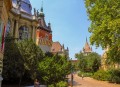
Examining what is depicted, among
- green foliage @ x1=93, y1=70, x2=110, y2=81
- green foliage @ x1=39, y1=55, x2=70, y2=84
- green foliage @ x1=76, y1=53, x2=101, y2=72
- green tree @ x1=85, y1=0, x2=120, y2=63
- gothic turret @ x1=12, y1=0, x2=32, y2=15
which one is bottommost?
green foliage @ x1=93, y1=70, x2=110, y2=81

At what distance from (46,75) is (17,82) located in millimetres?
5683

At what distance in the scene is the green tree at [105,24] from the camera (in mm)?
28859

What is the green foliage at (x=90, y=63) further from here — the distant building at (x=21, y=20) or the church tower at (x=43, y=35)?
the distant building at (x=21, y=20)

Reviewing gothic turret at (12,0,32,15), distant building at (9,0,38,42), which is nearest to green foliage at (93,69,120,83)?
distant building at (9,0,38,42)

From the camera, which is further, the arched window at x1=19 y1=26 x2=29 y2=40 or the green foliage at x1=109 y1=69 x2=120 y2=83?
the green foliage at x1=109 y1=69 x2=120 y2=83

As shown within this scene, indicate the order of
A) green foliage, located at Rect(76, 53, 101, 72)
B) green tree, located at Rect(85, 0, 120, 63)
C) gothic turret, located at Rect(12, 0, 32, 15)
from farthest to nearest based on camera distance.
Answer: green foliage, located at Rect(76, 53, 101, 72) → gothic turret, located at Rect(12, 0, 32, 15) → green tree, located at Rect(85, 0, 120, 63)

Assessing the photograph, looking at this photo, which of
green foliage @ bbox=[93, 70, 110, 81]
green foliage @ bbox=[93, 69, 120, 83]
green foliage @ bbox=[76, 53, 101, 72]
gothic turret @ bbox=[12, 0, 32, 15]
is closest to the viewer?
gothic turret @ bbox=[12, 0, 32, 15]

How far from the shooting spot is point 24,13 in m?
47.8

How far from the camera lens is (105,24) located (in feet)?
97.5

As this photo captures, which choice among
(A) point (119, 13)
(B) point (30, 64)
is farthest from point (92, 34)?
(B) point (30, 64)

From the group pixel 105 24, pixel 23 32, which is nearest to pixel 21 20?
pixel 23 32

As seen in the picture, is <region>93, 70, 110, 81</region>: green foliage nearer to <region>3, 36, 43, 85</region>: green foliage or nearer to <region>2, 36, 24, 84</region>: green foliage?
<region>3, 36, 43, 85</region>: green foliage

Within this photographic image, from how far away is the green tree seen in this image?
2886 cm

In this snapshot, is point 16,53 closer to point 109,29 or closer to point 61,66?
point 61,66
